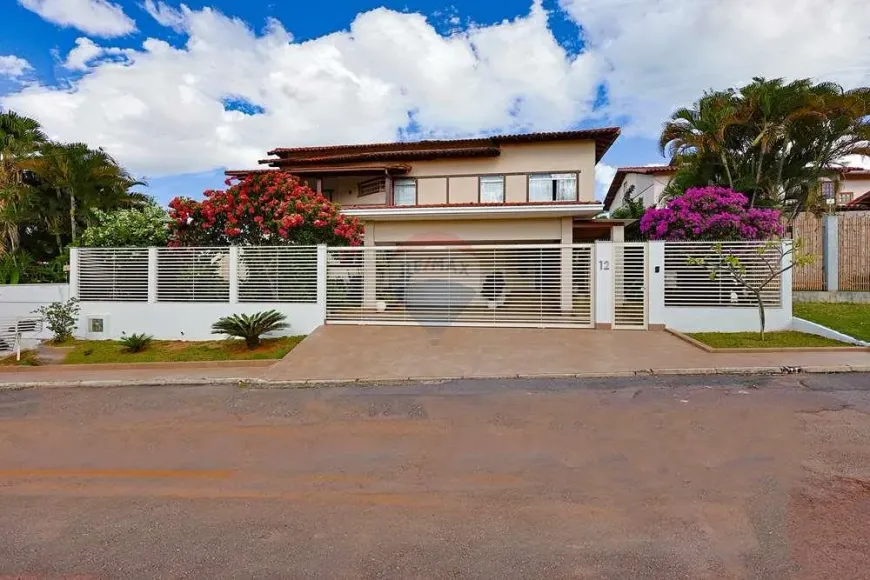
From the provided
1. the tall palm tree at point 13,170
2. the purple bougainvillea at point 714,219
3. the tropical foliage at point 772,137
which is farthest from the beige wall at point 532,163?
the tall palm tree at point 13,170

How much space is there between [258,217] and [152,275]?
2.96m

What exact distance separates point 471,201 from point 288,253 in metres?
8.35

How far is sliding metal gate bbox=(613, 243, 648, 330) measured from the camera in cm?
1145

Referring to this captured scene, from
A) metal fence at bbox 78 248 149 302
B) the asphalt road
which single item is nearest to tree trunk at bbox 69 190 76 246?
metal fence at bbox 78 248 149 302

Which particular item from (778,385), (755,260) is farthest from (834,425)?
(755,260)

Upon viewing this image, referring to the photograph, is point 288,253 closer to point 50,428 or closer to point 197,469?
point 50,428

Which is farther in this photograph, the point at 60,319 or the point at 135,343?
the point at 60,319

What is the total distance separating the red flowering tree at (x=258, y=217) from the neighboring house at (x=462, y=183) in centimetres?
384

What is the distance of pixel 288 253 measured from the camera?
479 inches

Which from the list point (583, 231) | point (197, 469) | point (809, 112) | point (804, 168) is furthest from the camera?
point (583, 231)

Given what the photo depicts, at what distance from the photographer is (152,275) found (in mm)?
12461

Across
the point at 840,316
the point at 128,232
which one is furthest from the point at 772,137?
the point at 128,232

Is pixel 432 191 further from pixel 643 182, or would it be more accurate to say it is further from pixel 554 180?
pixel 643 182

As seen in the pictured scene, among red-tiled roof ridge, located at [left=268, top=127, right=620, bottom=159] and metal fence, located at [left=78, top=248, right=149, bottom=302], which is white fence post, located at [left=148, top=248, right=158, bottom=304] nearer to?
metal fence, located at [left=78, top=248, right=149, bottom=302]
